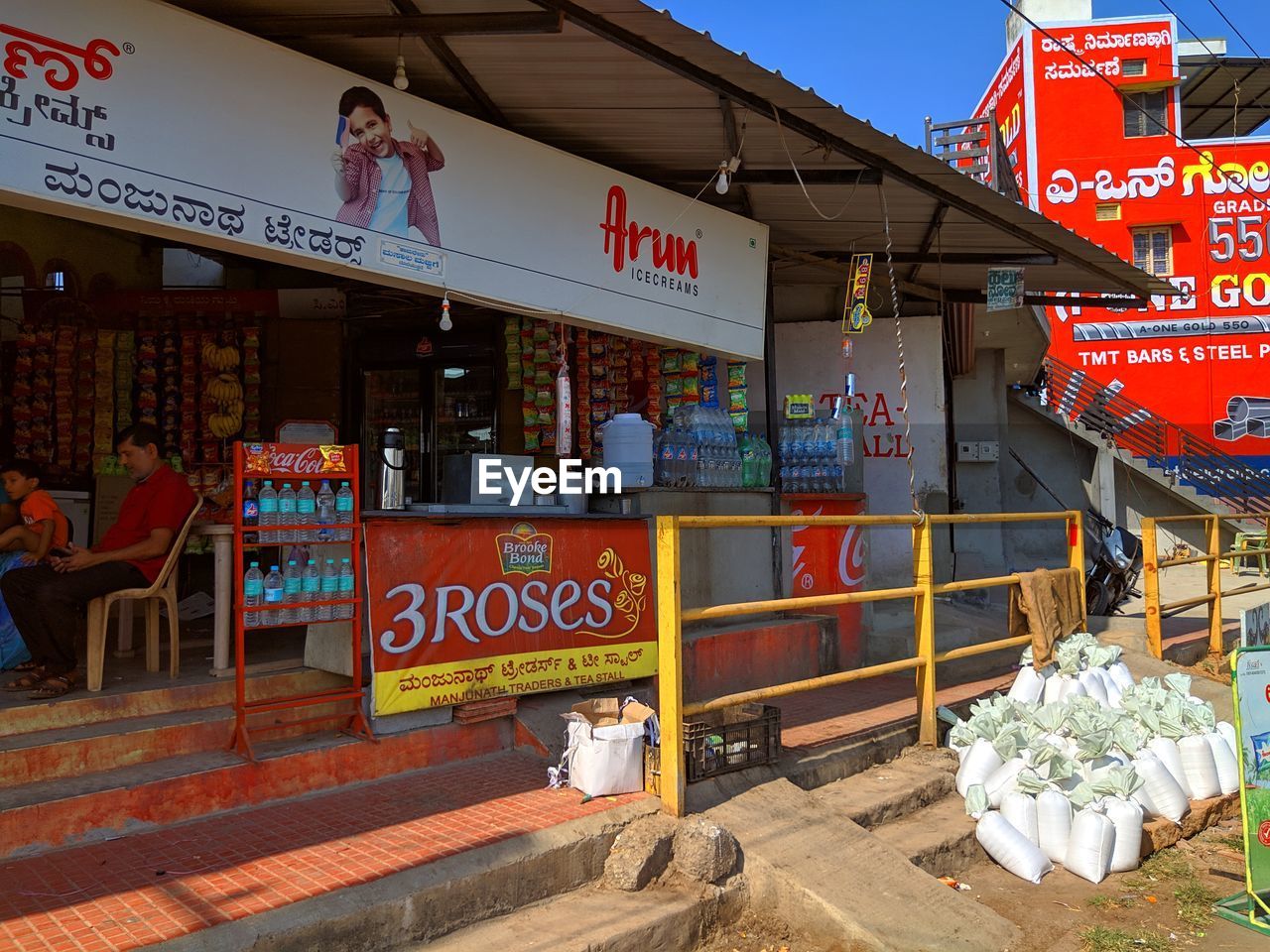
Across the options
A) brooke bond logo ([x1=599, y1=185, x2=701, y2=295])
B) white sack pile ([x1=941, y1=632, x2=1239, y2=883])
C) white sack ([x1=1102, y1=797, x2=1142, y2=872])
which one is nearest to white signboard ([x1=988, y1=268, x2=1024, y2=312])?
brooke bond logo ([x1=599, y1=185, x2=701, y2=295])

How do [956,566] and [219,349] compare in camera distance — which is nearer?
[219,349]

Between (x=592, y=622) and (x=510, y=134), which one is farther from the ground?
(x=510, y=134)

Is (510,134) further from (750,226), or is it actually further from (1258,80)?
(1258,80)

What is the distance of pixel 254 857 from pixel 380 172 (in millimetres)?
3542

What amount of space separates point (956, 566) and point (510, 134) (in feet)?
32.2

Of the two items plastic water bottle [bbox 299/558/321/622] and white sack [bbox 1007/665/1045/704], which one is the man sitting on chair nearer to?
plastic water bottle [bbox 299/558/321/622]

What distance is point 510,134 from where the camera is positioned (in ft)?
19.5

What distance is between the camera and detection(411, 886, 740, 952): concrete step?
369 cm

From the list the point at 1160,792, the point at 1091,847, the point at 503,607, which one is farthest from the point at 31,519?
the point at 1160,792

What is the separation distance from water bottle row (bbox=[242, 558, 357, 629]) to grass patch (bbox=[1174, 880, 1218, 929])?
14.9 ft

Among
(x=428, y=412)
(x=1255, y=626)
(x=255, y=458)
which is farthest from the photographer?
(x=428, y=412)

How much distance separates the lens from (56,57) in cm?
402

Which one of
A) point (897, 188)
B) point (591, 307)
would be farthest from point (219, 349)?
point (897, 188)

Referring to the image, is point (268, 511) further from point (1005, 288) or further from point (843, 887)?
point (1005, 288)
